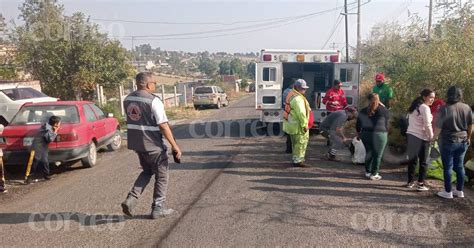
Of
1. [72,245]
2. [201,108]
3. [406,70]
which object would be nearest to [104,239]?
[72,245]

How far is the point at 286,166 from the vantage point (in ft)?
25.7

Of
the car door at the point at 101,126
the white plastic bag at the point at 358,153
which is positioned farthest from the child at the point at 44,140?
the white plastic bag at the point at 358,153

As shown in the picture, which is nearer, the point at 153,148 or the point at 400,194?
the point at 153,148

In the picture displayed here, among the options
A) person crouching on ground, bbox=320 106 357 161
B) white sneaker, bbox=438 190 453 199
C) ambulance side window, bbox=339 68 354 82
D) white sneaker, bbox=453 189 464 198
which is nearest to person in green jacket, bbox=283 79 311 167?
person crouching on ground, bbox=320 106 357 161

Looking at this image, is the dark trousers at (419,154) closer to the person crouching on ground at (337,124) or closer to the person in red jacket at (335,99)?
the person crouching on ground at (337,124)

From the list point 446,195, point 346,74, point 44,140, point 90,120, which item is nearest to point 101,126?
point 90,120

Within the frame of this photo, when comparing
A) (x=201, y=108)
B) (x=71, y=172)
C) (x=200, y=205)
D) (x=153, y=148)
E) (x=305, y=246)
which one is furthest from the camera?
(x=201, y=108)

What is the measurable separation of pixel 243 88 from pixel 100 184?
60.7m

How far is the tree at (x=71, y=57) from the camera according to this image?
61.5 feet

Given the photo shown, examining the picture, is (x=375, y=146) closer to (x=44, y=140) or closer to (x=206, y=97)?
(x=44, y=140)

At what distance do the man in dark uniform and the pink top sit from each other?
375 centimetres

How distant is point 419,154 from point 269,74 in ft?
20.4

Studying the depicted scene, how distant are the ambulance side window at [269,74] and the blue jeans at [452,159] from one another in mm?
6455

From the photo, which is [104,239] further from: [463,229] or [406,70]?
[406,70]
